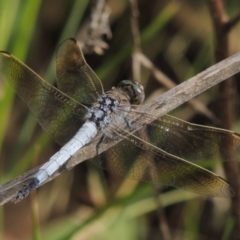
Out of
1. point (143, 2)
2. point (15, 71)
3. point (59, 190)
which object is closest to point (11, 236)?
point (59, 190)

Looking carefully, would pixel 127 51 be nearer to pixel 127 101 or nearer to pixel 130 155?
pixel 127 101

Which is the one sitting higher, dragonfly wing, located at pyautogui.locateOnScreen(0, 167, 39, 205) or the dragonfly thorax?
the dragonfly thorax

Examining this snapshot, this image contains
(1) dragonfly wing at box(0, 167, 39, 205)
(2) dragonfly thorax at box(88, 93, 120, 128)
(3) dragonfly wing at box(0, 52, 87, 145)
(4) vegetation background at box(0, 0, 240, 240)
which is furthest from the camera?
(4) vegetation background at box(0, 0, 240, 240)

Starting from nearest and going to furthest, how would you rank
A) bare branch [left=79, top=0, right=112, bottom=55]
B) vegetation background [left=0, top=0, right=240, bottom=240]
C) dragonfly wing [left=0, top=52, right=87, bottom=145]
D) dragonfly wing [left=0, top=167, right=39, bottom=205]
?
dragonfly wing [left=0, top=167, right=39, bottom=205] → dragonfly wing [left=0, top=52, right=87, bottom=145] → bare branch [left=79, top=0, right=112, bottom=55] → vegetation background [left=0, top=0, right=240, bottom=240]

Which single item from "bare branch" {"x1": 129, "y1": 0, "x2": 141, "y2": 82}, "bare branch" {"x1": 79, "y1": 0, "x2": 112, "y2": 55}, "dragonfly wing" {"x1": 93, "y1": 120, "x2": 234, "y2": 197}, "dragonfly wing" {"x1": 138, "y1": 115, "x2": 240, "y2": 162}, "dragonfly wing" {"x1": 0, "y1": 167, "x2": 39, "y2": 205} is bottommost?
"dragonfly wing" {"x1": 0, "y1": 167, "x2": 39, "y2": 205}

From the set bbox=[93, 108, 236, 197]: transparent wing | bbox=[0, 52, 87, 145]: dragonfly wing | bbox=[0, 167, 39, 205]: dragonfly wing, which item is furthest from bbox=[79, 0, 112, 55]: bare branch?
bbox=[0, 167, 39, 205]: dragonfly wing

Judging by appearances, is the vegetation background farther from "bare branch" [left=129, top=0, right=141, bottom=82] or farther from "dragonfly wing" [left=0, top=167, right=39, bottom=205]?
"dragonfly wing" [left=0, top=167, right=39, bottom=205]

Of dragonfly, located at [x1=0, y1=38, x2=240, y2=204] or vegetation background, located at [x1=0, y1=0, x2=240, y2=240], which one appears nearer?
dragonfly, located at [x1=0, y1=38, x2=240, y2=204]
